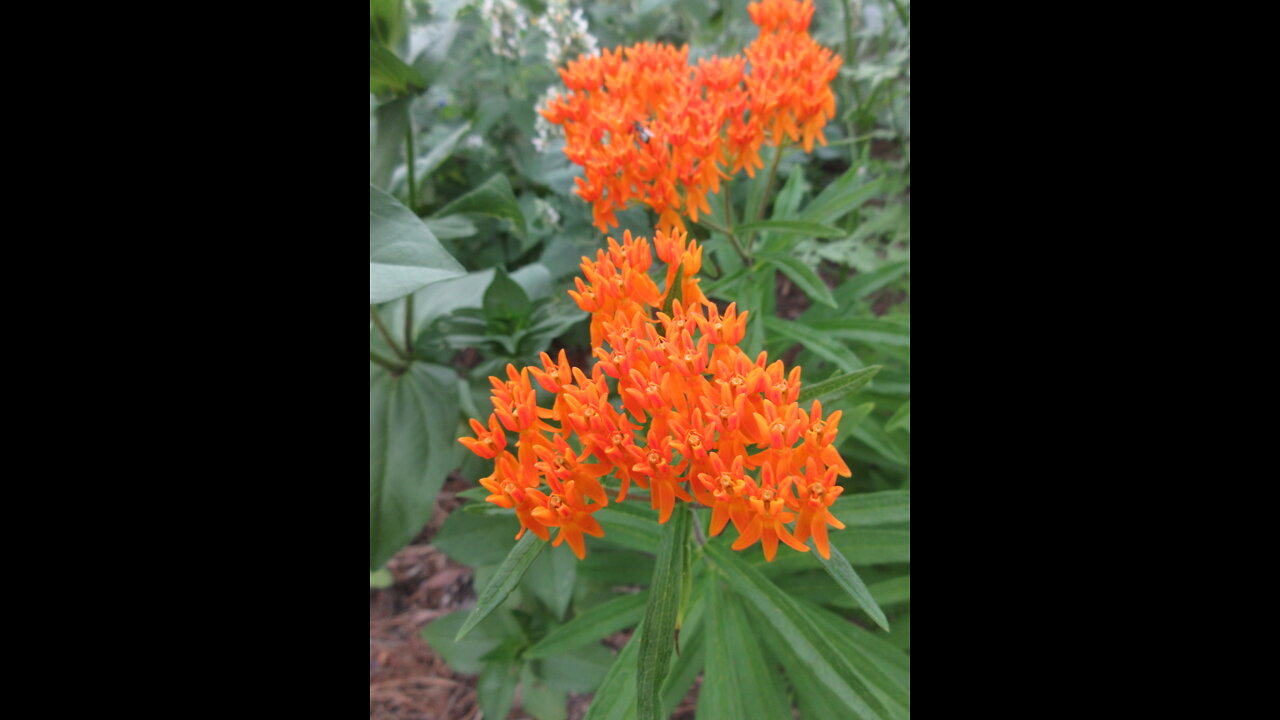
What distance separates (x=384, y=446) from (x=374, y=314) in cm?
34

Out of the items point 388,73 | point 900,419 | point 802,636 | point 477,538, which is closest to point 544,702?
point 477,538

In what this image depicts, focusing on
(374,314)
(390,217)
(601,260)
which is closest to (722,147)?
(601,260)

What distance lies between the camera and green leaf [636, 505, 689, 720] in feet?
3.18

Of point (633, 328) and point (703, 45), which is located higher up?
point (703, 45)

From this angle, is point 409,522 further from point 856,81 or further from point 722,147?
point 856,81

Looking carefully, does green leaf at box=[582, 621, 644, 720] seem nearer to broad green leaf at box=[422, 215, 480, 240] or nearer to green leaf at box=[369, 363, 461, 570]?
green leaf at box=[369, 363, 461, 570]

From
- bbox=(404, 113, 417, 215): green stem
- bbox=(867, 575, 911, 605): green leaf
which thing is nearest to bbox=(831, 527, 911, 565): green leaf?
bbox=(867, 575, 911, 605): green leaf

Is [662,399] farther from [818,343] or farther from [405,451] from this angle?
[405,451]

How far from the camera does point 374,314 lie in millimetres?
1889

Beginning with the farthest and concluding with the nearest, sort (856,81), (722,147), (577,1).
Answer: (577,1), (856,81), (722,147)

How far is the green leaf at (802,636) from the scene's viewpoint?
41.2 inches

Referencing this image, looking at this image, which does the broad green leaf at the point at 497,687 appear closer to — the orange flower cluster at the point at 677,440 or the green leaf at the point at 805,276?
the orange flower cluster at the point at 677,440

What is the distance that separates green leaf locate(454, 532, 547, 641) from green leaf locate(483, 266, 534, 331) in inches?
31.7

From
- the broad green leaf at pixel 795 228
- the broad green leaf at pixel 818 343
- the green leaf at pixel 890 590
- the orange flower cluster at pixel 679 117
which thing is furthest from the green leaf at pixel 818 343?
the green leaf at pixel 890 590
